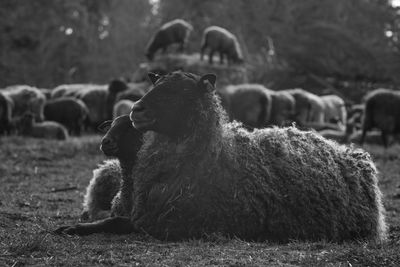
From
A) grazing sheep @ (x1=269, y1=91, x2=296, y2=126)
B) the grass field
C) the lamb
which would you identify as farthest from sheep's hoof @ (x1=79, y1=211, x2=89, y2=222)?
grazing sheep @ (x1=269, y1=91, x2=296, y2=126)

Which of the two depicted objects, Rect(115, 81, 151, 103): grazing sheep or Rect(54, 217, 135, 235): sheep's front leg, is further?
Rect(115, 81, 151, 103): grazing sheep

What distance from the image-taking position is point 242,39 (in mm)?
46188

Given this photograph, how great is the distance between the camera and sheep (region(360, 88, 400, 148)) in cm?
2005

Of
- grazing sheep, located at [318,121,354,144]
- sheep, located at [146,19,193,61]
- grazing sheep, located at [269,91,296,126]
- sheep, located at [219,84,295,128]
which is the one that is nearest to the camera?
grazing sheep, located at [318,121,354,144]

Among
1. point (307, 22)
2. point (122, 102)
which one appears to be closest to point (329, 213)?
point (122, 102)

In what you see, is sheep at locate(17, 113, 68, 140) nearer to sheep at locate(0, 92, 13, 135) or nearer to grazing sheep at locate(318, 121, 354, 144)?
sheep at locate(0, 92, 13, 135)

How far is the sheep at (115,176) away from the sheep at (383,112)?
42.0 feet

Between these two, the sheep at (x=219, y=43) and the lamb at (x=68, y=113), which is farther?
the sheep at (x=219, y=43)

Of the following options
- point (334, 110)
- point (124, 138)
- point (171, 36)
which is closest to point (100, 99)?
point (171, 36)

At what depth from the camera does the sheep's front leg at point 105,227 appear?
6.72m

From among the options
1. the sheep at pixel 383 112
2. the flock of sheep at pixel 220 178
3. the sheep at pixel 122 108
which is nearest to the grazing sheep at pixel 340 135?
the sheep at pixel 383 112

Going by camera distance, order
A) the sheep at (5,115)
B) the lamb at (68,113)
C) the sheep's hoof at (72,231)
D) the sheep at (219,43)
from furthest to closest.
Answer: the sheep at (219,43), the lamb at (68,113), the sheep at (5,115), the sheep's hoof at (72,231)

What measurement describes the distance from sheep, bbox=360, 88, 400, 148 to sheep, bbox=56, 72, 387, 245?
43.5 ft

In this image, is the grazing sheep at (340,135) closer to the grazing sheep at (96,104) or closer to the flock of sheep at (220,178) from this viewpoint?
the grazing sheep at (96,104)
